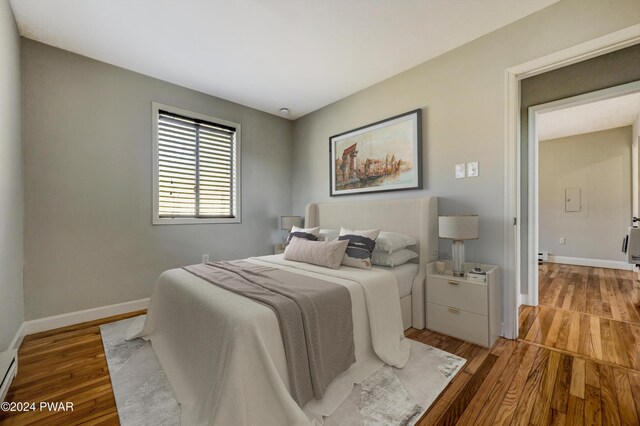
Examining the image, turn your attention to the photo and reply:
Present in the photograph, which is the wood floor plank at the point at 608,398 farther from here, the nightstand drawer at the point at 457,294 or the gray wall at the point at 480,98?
the gray wall at the point at 480,98

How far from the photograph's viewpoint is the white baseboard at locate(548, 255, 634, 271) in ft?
15.8

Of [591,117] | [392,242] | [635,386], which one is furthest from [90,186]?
[591,117]

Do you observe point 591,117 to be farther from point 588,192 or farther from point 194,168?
point 194,168

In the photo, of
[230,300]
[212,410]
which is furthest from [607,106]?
[212,410]

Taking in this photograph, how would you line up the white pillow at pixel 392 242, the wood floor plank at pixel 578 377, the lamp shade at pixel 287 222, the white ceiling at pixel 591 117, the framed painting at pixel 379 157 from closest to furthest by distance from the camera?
the wood floor plank at pixel 578 377
the white pillow at pixel 392 242
the framed painting at pixel 379 157
the white ceiling at pixel 591 117
the lamp shade at pixel 287 222

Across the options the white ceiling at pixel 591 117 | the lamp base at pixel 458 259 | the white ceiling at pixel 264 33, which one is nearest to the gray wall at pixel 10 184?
the white ceiling at pixel 264 33

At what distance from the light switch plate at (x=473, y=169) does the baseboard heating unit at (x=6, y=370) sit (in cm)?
372

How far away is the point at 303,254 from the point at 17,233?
248 cm

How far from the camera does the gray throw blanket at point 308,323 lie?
1.41 m

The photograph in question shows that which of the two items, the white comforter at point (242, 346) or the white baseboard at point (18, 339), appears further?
the white baseboard at point (18, 339)

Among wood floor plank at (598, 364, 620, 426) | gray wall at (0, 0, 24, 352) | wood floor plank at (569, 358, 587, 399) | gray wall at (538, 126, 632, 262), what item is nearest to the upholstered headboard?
wood floor plank at (569, 358, 587, 399)

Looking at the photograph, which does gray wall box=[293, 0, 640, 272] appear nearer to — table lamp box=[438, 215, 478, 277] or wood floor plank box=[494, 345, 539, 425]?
table lamp box=[438, 215, 478, 277]

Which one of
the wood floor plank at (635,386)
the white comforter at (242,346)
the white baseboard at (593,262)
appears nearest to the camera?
the white comforter at (242,346)

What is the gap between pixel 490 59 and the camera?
7.98 ft
